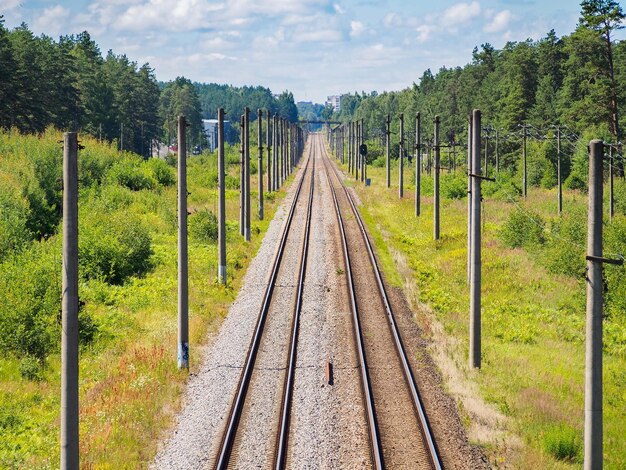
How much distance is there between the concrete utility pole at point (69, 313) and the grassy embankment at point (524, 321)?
282 inches

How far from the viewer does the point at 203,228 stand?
34875mm

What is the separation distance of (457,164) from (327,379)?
86.4m

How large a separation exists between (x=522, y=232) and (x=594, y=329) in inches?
888

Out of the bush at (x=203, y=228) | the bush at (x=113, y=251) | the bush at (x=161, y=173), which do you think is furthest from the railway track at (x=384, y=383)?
the bush at (x=161, y=173)

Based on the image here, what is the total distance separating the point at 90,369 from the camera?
17484 mm

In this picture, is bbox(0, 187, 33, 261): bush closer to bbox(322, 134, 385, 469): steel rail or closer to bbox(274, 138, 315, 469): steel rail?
bbox(274, 138, 315, 469): steel rail

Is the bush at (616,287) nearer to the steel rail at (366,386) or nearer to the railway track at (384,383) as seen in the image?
the railway track at (384,383)

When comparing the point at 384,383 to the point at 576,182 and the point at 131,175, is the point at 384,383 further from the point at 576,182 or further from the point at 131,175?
the point at 576,182

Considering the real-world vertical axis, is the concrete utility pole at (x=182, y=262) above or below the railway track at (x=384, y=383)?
above

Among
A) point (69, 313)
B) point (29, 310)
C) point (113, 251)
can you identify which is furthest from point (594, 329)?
point (113, 251)

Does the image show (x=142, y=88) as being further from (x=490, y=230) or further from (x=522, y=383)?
(x=522, y=383)

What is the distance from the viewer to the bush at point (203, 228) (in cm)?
3475

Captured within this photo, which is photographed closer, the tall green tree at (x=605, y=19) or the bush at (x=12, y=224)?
the bush at (x=12, y=224)

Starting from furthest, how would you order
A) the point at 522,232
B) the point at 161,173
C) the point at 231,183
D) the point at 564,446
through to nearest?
the point at 231,183, the point at 161,173, the point at 522,232, the point at 564,446
